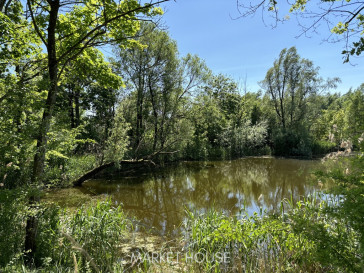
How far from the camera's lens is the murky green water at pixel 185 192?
7.73 metres

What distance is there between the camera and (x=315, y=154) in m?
24.6

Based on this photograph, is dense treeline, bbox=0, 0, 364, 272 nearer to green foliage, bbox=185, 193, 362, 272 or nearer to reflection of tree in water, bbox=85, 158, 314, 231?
green foliage, bbox=185, 193, 362, 272

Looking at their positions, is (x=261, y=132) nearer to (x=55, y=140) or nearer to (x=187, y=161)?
(x=187, y=161)

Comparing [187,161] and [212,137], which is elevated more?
[212,137]

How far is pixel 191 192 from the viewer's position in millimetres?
10469

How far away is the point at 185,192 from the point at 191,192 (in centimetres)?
29

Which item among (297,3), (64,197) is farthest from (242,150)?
(297,3)

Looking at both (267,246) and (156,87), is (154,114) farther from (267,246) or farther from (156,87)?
(267,246)

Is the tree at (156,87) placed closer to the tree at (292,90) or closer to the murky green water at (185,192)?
the murky green water at (185,192)

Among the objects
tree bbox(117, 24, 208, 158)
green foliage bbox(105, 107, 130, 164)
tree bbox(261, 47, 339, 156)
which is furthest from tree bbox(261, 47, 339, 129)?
green foliage bbox(105, 107, 130, 164)

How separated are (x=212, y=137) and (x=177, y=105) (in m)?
7.24

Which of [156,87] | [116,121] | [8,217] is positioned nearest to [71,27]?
[8,217]

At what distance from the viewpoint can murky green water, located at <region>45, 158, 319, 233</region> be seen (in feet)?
25.4

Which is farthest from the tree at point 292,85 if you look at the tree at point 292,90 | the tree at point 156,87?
the tree at point 156,87
